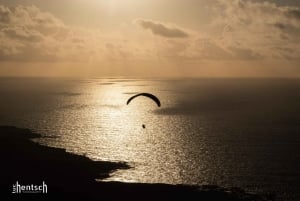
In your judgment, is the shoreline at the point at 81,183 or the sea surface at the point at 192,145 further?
the sea surface at the point at 192,145

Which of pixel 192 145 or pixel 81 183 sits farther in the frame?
pixel 192 145

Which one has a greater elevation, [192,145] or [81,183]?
[192,145]

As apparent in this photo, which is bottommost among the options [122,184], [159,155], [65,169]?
[122,184]

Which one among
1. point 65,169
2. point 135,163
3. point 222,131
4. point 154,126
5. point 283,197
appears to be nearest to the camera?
point 283,197

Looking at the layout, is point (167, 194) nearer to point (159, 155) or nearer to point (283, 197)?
point (283, 197)

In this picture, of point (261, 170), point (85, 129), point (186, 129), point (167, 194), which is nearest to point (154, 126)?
point (186, 129)

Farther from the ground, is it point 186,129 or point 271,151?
point 186,129

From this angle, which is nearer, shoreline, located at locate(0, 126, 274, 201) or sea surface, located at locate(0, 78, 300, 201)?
shoreline, located at locate(0, 126, 274, 201)

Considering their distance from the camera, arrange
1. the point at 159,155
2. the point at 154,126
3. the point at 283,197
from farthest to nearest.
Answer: the point at 154,126
the point at 159,155
the point at 283,197
